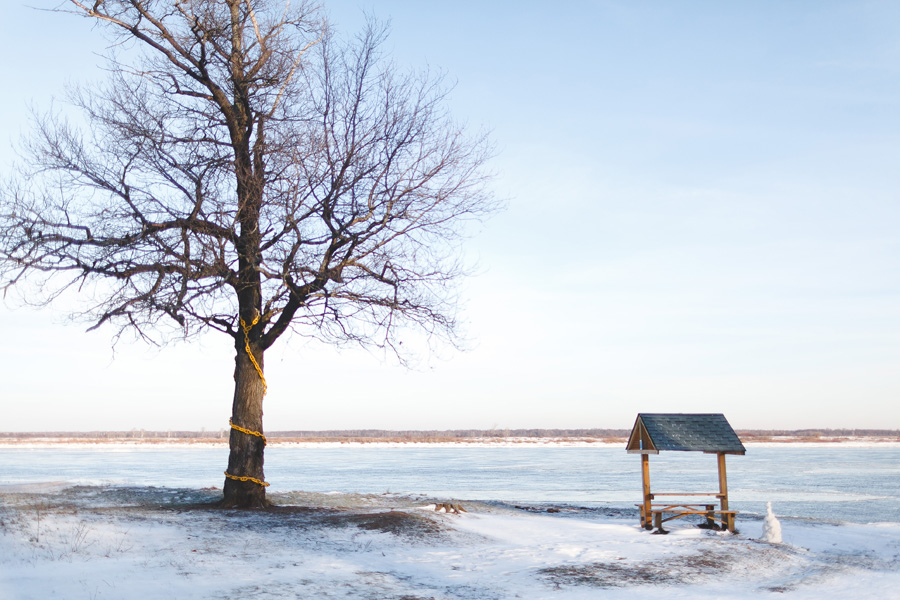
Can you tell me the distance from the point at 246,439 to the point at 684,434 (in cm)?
935

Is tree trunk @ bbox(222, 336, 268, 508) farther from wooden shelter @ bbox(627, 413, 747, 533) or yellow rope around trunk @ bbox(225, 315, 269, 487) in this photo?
wooden shelter @ bbox(627, 413, 747, 533)

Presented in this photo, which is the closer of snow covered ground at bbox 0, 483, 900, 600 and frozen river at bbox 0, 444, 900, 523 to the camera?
snow covered ground at bbox 0, 483, 900, 600

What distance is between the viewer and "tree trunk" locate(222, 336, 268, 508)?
53.8 ft

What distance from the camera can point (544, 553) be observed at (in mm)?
12898

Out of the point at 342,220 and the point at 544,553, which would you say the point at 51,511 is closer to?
the point at 342,220

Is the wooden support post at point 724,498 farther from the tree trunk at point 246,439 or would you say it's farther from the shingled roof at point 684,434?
the tree trunk at point 246,439

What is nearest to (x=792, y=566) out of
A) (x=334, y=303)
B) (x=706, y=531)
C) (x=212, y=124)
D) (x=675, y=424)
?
(x=706, y=531)

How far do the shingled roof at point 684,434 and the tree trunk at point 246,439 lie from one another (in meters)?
8.06

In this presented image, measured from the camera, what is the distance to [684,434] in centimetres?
1664

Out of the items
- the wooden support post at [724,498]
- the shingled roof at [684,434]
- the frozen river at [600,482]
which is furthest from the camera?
the frozen river at [600,482]

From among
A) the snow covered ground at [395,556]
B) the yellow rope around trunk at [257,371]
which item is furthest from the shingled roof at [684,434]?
the yellow rope around trunk at [257,371]

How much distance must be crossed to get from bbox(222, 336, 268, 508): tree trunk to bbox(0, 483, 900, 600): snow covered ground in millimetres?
686

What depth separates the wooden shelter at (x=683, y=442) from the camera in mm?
Answer: 16266

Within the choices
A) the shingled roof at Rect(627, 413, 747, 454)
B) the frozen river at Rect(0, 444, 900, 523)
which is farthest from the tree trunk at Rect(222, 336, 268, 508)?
the frozen river at Rect(0, 444, 900, 523)
